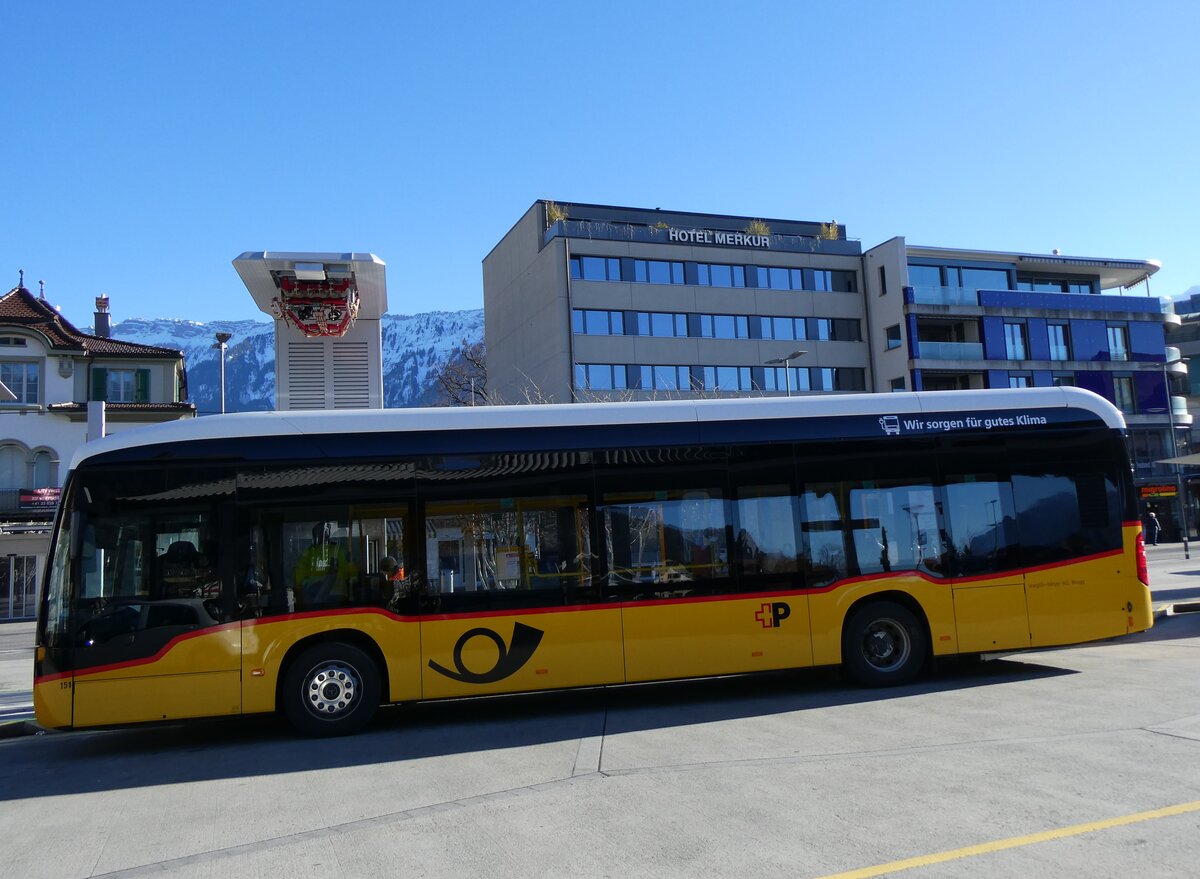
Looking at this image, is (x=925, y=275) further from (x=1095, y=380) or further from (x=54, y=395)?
(x=54, y=395)

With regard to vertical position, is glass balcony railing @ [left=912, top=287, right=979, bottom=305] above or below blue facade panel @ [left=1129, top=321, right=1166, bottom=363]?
above

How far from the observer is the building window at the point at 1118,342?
191ft

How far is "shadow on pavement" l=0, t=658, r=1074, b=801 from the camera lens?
27.1ft

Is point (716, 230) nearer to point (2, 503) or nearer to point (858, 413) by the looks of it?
point (2, 503)

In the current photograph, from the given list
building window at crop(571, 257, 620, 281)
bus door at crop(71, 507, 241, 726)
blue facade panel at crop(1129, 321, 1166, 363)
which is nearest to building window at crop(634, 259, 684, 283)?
building window at crop(571, 257, 620, 281)

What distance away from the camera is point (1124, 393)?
191 feet

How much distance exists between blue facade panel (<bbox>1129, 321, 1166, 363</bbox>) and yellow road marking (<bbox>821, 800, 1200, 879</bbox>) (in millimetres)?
61077

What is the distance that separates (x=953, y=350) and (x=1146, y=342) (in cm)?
1397

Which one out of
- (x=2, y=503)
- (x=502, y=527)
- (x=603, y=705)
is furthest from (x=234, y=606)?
(x=2, y=503)

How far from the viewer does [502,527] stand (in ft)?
32.1

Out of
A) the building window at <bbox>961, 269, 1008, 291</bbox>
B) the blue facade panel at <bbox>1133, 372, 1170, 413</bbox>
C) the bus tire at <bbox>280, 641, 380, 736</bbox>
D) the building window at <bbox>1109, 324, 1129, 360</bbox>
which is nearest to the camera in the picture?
the bus tire at <bbox>280, 641, 380, 736</bbox>

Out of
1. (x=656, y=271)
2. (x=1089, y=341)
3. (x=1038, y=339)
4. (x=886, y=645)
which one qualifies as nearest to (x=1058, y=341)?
(x=1038, y=339)

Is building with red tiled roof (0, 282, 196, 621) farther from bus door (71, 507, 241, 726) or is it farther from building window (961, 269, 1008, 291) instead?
building window (961, 269, 1008, 291)

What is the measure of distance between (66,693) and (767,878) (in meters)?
7.07
